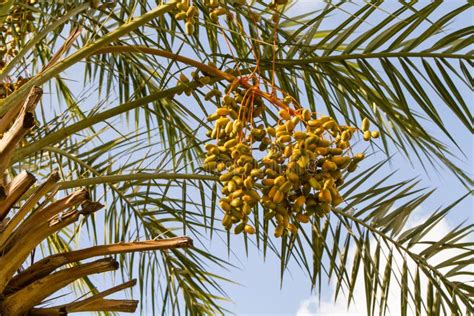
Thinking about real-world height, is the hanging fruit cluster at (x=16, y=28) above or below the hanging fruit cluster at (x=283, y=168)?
above

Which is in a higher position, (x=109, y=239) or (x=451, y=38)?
(x=451, y=38)

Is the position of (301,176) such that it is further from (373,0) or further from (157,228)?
(157,228)

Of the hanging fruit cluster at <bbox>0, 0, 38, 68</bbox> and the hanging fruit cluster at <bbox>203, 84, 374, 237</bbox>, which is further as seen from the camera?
the hanging fruit cluster at <bbox>0, 0, 38, 68</bbox>

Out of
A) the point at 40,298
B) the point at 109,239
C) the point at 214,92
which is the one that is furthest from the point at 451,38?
the point at 109,239

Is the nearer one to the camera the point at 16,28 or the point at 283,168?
the point at 283,168

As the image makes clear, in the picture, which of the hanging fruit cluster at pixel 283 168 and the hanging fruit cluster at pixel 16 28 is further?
the hanging fruit cluster at pixel 16 28

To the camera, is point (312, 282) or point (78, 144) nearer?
point (312, 282)

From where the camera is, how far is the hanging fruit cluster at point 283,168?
185 centimetres

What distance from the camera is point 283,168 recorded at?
1.91 meters

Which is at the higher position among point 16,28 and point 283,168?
point 16,28

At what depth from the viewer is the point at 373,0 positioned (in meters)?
2.46

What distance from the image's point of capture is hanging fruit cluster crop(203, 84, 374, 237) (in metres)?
1.85

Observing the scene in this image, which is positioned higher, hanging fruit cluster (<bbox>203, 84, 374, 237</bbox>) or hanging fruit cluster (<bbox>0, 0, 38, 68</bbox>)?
hanging fruit cluster (<bbox>0, 0, 38, 68</bbox>)

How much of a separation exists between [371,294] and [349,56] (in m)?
0.88
